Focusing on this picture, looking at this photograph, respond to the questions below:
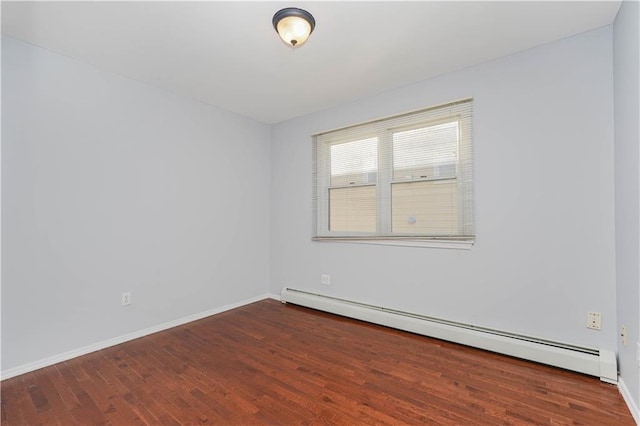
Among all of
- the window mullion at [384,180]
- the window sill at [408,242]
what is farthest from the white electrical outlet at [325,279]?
the window mullion at [384,180]

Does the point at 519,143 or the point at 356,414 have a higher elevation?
the point at 519,143

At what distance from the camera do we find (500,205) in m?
2.62

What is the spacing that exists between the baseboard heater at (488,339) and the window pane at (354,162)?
4.94 feet

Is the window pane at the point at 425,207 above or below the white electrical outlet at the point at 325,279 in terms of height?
above

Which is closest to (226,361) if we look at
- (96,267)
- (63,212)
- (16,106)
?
(96,267)

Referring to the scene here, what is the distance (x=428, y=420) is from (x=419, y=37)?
268cm

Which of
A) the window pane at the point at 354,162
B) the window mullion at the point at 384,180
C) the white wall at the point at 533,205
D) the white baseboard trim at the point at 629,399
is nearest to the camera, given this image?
the white baseboard trim at the point at 629,399

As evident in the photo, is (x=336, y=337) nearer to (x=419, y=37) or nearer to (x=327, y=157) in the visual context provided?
(x=327, y=157)

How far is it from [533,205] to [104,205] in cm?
382

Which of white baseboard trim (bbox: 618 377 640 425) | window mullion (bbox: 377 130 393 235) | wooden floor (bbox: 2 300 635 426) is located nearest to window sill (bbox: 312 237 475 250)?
window mullion (bbox: 377 130 393 235)

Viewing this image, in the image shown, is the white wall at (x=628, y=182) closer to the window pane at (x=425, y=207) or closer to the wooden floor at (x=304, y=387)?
the wooden floor at (x=304, y=387)

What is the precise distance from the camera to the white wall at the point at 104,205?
7.55ft

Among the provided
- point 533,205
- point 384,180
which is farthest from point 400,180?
point 533,205

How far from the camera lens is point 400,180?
328 centimetres
